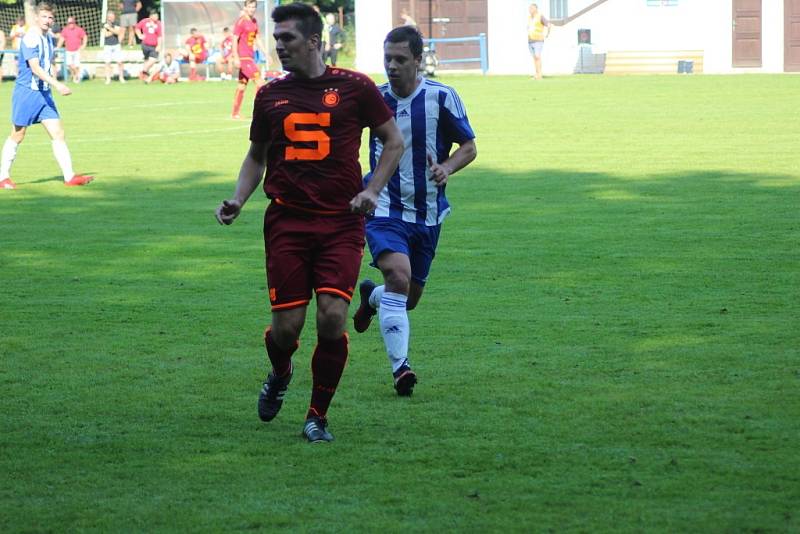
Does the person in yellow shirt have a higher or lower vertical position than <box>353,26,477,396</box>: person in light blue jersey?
higher

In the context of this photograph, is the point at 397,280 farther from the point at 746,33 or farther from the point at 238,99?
the point at 746,33

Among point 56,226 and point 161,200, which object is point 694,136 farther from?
point 56,226

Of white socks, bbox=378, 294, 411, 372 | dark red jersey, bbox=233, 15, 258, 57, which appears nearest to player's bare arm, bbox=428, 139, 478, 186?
white socks, bbox=378, 294, 411, 372

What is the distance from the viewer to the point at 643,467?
5.57 metres

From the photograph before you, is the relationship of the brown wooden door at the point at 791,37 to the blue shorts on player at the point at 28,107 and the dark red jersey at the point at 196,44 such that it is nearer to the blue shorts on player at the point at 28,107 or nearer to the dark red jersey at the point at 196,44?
the dark red jersey at the point at 196,44

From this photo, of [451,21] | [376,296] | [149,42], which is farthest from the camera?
[451,21]

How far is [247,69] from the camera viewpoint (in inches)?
1062

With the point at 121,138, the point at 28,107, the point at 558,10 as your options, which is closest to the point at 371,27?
the point at 558,10

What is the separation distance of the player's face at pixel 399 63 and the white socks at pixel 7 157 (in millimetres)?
10414

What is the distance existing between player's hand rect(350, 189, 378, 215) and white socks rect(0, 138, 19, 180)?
11.5m

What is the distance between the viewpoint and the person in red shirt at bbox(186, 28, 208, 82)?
153ft

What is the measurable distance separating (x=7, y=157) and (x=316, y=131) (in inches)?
455

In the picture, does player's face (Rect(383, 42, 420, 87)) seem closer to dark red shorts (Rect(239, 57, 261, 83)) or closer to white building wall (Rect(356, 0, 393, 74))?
dark red shorts (Rect(239, 57, 261, 83))

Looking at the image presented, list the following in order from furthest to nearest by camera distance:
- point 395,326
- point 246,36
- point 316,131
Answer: point 246,36, point 395,326, point 316,131
